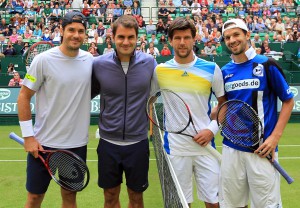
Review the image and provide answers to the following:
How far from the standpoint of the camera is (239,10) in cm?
2548

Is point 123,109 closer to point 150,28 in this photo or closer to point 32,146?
point 32,146

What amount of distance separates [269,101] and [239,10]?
20.8 meters

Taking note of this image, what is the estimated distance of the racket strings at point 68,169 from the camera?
5.31 metres

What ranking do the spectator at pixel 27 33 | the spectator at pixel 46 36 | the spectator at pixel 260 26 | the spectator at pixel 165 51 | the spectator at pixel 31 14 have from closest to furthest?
the spectator at pixel 165 51 → the spectator at pixel 46 36 → the spectator at pixel 27 33 → the spectator at pixel 260 26 → the spectator at pixel 31 14

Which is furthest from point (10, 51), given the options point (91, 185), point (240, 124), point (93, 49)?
point (240, 124)

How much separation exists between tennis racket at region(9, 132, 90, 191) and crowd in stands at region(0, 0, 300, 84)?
1482cm

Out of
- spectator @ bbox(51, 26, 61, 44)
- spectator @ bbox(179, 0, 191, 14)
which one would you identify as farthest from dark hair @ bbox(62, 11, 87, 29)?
spectator @ bbox(179, 0, 191, 14)

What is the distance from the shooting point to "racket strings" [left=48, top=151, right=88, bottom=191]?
17.4ft

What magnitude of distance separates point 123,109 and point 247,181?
4.11 feet

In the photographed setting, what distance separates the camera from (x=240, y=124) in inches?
207

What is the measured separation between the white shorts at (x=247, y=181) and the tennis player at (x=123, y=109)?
76cm

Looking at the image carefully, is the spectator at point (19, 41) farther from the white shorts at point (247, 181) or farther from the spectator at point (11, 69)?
the white shorts at point (247, 181)

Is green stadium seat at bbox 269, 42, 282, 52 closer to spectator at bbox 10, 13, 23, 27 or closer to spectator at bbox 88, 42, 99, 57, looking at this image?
spectator at bbox 88, 42, 99, 57

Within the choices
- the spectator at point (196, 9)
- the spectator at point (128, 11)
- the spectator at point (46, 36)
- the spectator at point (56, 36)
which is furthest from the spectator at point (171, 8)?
the spectator at point (46, 36)
